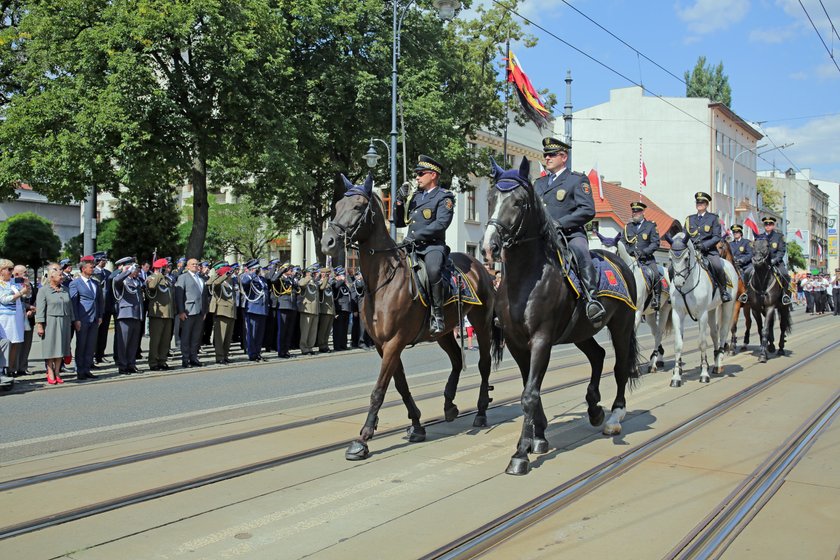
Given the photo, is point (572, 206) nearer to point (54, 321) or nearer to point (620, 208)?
point (54, 321)

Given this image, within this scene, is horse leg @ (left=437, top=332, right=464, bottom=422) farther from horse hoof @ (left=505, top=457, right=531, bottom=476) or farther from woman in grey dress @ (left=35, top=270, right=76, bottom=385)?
woman in grey dress @ (left=35, top=270, right=76, bottom=385)

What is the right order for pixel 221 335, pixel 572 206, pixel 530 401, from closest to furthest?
pixel 530 401 < pixel 572 206 < pixel 221 335

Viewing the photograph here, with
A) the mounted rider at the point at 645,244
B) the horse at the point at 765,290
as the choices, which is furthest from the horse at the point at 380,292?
the horse at the point at 765,290

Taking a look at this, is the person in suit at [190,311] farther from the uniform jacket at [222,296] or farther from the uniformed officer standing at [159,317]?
the uniform jacket at [222,296]

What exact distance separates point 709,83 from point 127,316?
7981 centimetres

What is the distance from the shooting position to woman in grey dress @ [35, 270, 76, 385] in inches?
503

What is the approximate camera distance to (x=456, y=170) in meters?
33.8

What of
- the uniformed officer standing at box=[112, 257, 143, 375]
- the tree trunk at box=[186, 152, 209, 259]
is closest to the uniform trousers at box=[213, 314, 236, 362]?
the uniformed officer standing at box=[112, 257, 143, 375]

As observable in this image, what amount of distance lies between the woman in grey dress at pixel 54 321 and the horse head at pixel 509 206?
30.5 ft

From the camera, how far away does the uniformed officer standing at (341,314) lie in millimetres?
20089

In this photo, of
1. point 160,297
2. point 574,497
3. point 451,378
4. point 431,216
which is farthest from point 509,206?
point 160,297

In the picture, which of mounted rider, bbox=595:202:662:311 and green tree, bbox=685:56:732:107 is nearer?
mounted rider, bbox=595:202:662:311

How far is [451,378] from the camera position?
28.7 ft

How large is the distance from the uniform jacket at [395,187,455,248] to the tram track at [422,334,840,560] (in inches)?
114
